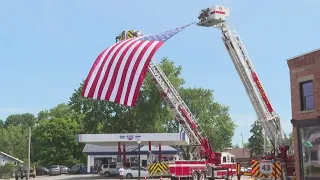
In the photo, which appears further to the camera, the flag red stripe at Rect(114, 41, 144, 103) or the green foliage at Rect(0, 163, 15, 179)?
the green foliage at Rect(0, 163, 15, 179)

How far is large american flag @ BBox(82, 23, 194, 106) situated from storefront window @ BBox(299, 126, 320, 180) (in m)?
8.62

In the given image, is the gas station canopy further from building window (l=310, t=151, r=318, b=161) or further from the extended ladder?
building window (l=310, t=151, r=318, b=161)

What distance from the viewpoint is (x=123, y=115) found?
238 feet

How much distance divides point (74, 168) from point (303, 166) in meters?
52.1

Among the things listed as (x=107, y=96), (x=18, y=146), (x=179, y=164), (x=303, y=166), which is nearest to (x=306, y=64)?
(x=303, y=166)

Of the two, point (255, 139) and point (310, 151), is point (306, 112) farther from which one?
point (255, 139)

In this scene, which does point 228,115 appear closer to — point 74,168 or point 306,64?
point 74,168

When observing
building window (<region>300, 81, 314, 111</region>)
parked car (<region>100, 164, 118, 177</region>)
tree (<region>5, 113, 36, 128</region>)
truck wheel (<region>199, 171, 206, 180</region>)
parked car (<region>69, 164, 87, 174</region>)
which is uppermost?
tree (<region>5, 113, 36, 128</region>)

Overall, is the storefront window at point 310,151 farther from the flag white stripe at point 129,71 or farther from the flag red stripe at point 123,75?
the flag red stripe at point 123,75

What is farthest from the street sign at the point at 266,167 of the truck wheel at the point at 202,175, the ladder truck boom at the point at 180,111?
the ladder truck boom at the point at 180,111

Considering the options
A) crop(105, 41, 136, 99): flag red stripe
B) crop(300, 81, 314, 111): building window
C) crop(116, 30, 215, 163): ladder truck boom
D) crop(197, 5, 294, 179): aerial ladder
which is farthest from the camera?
crop(116, 30, 215, 163): ladder truck boom

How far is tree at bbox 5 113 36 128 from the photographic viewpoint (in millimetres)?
150675

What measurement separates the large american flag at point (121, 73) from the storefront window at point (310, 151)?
8620mm

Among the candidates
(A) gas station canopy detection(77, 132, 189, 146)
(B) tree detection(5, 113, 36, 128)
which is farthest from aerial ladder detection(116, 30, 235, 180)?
(B) tree detection(5, 113, 36, 128)
